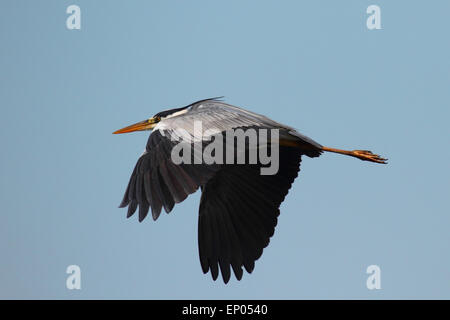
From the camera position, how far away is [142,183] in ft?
27.0

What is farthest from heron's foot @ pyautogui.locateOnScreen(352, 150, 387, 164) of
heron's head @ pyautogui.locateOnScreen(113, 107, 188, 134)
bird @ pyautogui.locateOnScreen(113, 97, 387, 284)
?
heron's head @ pyautogui.locateOnScreen(113, 107, 188, 134)

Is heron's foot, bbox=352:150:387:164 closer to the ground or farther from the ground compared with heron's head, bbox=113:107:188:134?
closer to the ground

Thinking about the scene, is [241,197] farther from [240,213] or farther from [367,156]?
[367,156]

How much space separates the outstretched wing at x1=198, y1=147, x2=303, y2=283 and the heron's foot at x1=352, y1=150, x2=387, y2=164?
4.53 feet

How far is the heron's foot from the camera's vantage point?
37.7 feet

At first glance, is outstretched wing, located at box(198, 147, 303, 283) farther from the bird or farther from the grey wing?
the grey wing

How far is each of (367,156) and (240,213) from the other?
240 cm

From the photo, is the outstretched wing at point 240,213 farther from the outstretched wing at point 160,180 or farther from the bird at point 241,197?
the outstretched wing at point 160,180

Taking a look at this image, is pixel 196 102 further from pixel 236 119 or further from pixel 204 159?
pixel 204 159

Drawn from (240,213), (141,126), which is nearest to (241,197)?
(240,213)

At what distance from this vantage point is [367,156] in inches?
452

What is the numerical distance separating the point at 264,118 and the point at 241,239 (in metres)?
1.71

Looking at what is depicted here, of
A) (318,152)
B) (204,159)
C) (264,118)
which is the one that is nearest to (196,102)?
(264,118)

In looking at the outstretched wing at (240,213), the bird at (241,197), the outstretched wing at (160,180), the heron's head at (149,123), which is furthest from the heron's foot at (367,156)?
the outstretched wing at (160,180)
